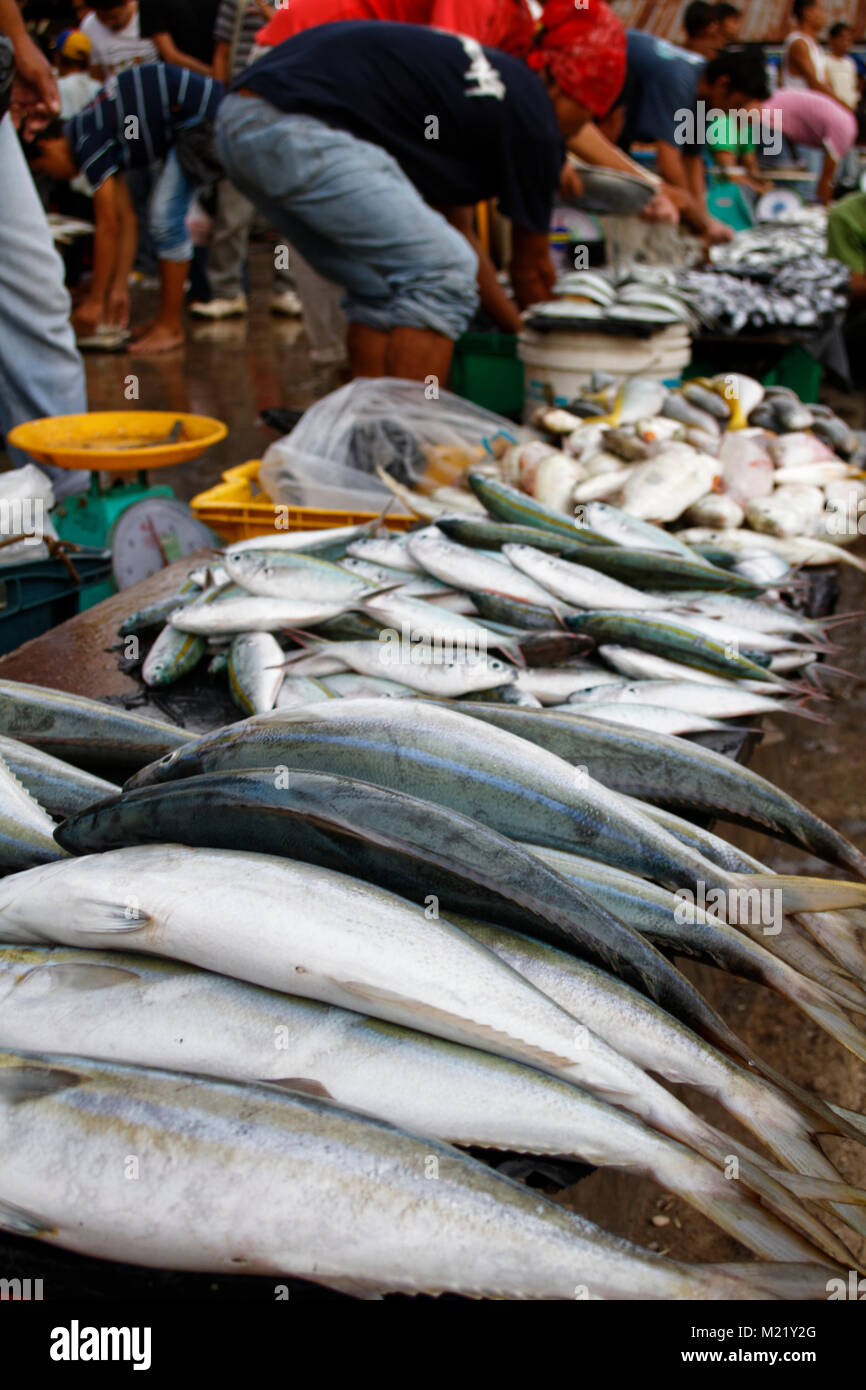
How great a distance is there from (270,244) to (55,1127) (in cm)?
1733

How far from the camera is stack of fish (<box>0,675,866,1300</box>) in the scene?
3.56 feet

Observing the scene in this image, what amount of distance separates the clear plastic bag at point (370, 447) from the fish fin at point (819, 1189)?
10.1 feet

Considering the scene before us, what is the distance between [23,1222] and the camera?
113 centimetres

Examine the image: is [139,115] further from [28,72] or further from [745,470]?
[745,470]

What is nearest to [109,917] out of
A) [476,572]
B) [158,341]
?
[476,572]

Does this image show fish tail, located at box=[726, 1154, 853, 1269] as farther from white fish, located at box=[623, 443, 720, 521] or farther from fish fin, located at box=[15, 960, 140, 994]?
white fish, located at box=[623, 443, 720, 521]

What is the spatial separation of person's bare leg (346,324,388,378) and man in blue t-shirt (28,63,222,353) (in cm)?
499

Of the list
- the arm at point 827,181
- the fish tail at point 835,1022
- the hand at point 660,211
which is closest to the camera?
the fish tail at point 835,1022

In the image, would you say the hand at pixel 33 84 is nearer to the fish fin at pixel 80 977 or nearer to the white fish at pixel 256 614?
the white fish at pixel 256 614

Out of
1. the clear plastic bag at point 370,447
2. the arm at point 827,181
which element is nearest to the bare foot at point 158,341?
the clear plastic bag at point 370,447

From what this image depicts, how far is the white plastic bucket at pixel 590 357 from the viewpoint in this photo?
17.2ft

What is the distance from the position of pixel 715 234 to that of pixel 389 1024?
30.2 ft

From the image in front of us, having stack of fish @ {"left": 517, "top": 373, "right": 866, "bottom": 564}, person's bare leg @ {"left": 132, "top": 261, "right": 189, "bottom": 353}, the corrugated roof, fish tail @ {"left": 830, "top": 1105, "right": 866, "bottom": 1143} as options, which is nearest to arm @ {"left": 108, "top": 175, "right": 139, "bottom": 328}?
person's bare leg @ {"left": 132, "top": 261, "right": 189, "bottom": 353}
